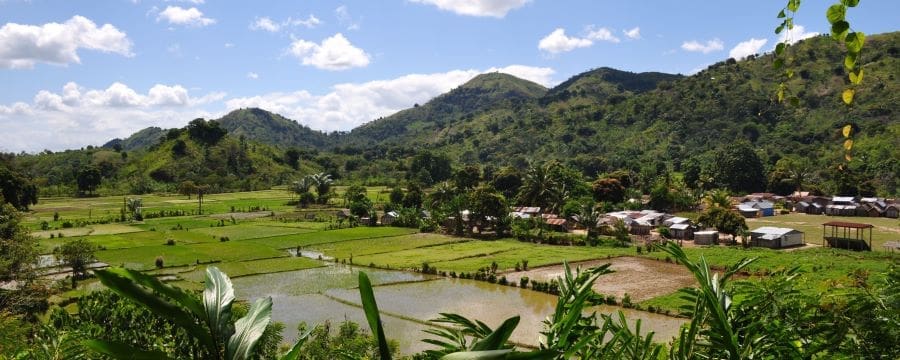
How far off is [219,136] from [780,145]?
109934mm

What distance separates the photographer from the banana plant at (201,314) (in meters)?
1.49

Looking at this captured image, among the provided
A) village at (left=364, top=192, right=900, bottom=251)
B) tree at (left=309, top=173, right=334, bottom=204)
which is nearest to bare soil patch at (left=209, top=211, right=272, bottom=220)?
village at (left=364, top=192, right=900, bottom=251)

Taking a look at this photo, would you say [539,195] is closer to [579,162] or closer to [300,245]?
[300,245]

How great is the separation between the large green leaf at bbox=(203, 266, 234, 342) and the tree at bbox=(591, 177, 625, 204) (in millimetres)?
71574

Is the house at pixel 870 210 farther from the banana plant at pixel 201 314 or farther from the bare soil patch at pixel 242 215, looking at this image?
the banana plant at pixel 201 314

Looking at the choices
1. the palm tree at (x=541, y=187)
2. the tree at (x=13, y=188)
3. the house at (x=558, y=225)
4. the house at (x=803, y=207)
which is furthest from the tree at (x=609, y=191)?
the tree at (x=13, y=188)

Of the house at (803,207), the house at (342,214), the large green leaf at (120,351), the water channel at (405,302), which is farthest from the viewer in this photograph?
the house at (342,214)

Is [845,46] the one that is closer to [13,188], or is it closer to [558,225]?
[558,225]

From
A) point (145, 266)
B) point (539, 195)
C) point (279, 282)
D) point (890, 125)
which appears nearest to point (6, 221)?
point (145, 266)

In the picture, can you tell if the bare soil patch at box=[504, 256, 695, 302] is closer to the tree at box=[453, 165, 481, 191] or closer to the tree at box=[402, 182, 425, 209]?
the tree at box=[402, 182, 425, 209]

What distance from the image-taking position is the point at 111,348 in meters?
1.50

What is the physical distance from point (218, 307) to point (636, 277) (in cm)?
3610

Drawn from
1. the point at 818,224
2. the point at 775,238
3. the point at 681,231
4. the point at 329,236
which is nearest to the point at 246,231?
the point at 329,236

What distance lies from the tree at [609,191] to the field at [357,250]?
607 inches
